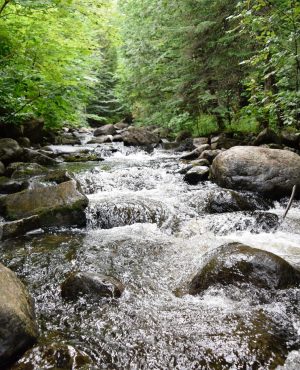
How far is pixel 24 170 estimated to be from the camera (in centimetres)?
973

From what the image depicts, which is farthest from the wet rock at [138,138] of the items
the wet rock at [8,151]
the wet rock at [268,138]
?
the wet rock at [268,138]

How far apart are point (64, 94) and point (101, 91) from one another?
26557 mm

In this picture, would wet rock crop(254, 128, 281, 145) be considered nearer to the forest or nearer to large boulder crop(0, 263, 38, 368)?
the forest

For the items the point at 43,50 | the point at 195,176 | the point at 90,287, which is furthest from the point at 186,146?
the point at 90,287

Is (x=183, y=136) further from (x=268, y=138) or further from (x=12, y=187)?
(x=12, y=187)

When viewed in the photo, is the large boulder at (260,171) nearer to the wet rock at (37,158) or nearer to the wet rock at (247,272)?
the wet rock at (247,272)

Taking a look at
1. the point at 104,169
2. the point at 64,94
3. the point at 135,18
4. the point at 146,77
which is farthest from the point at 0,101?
Result: the point at 135,18

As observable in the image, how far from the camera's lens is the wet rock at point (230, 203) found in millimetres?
7367

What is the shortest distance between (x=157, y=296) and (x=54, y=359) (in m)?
1.53

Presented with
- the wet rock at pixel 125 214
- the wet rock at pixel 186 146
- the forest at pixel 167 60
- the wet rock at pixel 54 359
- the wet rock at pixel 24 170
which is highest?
the forest at pixel 167 60

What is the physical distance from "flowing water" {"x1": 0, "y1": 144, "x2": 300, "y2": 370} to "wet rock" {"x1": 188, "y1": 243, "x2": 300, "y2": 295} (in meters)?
0.12

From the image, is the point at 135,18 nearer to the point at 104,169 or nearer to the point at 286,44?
the point at 104,169

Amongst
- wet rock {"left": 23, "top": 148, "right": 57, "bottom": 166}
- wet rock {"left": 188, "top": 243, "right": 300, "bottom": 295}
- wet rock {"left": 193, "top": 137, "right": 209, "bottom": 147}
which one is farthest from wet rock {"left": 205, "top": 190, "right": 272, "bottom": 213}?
wet rock {"left": 193, "top": 137, "right": 209, "bottom": 147}

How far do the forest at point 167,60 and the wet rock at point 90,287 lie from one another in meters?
4.76
